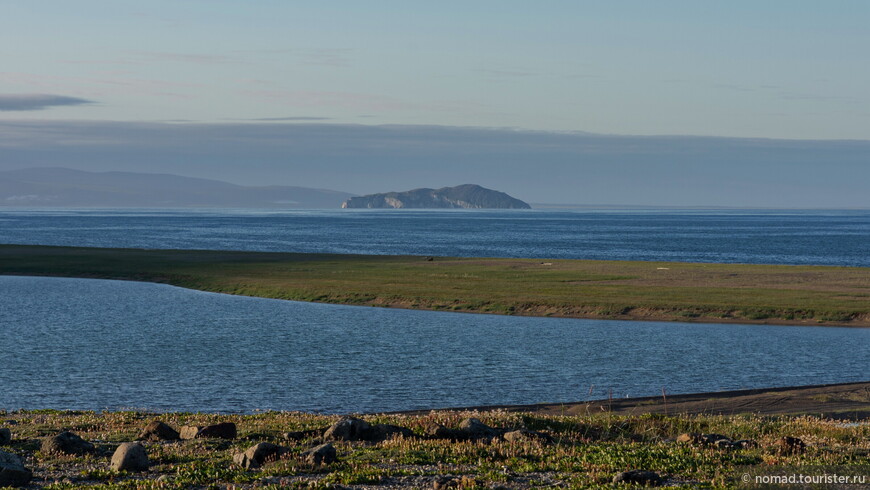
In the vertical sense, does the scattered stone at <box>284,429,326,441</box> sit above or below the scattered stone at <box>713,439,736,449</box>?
below

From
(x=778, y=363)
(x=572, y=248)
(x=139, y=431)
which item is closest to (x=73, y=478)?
(x=139, y=431)

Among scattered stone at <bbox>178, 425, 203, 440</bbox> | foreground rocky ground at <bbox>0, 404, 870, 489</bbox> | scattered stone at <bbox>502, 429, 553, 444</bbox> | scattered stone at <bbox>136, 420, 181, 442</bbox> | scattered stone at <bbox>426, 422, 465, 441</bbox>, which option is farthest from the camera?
scattered stone at <bbox>178, 425, 203, 440</bbox>

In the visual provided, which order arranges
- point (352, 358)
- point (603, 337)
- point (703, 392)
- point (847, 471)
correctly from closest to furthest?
point (847, 471), point (703, 392), point (352, 358), point (603, 337)

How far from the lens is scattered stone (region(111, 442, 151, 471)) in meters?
18.0

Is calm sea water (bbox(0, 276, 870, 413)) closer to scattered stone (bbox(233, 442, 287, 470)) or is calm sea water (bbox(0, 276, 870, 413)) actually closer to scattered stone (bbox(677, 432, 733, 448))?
A: scattered stone (bbox(677, 432, 733, 448))

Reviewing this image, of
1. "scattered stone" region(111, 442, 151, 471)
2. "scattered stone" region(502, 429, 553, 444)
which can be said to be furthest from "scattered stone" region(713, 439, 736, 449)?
"scattered stone" region(111, 442, 151, 471)

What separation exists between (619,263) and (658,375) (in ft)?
207

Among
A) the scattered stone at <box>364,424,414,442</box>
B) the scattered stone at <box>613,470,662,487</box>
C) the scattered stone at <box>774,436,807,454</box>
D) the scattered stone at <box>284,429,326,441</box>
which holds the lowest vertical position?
the scattered stone at <box>284,429,326,441</box>

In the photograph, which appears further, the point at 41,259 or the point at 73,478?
the point at 41,259

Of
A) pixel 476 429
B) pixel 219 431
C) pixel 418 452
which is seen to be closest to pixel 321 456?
pixel 418 452

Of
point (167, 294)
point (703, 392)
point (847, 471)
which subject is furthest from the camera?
point (167, 294)

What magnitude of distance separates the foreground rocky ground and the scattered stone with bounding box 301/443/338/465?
0.03m

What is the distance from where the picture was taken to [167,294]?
79.2 meters

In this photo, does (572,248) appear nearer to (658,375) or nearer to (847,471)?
(658,375)
